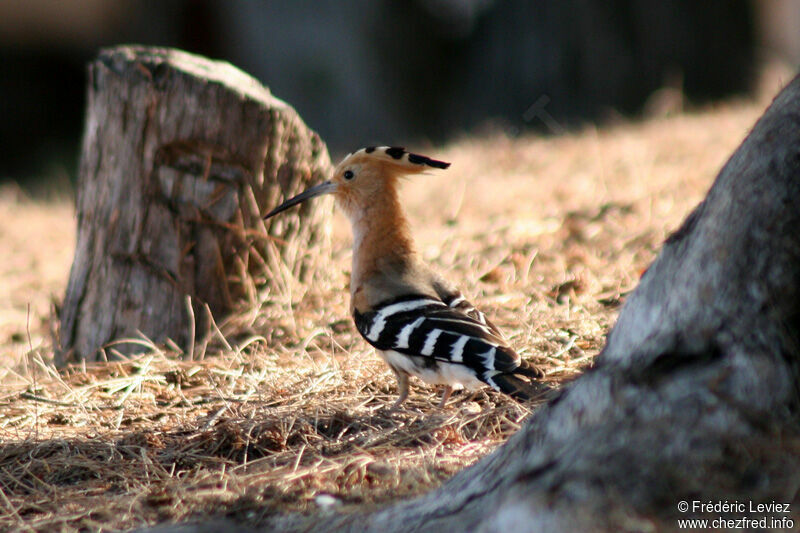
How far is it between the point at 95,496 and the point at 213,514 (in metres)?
0.53

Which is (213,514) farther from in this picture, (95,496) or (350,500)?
(95,496)

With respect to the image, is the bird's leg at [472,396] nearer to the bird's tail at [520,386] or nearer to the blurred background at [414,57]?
the bird's tail at [520,386]

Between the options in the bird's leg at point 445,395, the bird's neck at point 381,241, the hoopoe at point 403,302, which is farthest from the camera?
the bird's neck at point 381,241

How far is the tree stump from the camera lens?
4.24 metres

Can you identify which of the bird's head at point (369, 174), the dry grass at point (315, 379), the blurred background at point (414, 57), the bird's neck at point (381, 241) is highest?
the blurred background at point (414, 57)

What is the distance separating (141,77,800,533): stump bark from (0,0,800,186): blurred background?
680 centimetres

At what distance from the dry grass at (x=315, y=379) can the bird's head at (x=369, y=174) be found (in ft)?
2.08

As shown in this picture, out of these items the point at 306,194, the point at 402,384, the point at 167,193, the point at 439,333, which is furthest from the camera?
the point at 167,193

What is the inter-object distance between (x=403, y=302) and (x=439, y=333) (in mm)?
299

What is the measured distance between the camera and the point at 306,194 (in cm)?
416

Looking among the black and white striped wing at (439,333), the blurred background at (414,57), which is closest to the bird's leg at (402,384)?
the black and white striped wing at (439,333)

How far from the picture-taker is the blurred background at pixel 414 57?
399 inches

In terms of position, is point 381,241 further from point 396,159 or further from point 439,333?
point 439,333

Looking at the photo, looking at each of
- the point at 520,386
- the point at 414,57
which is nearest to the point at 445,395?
the point at 520,386
